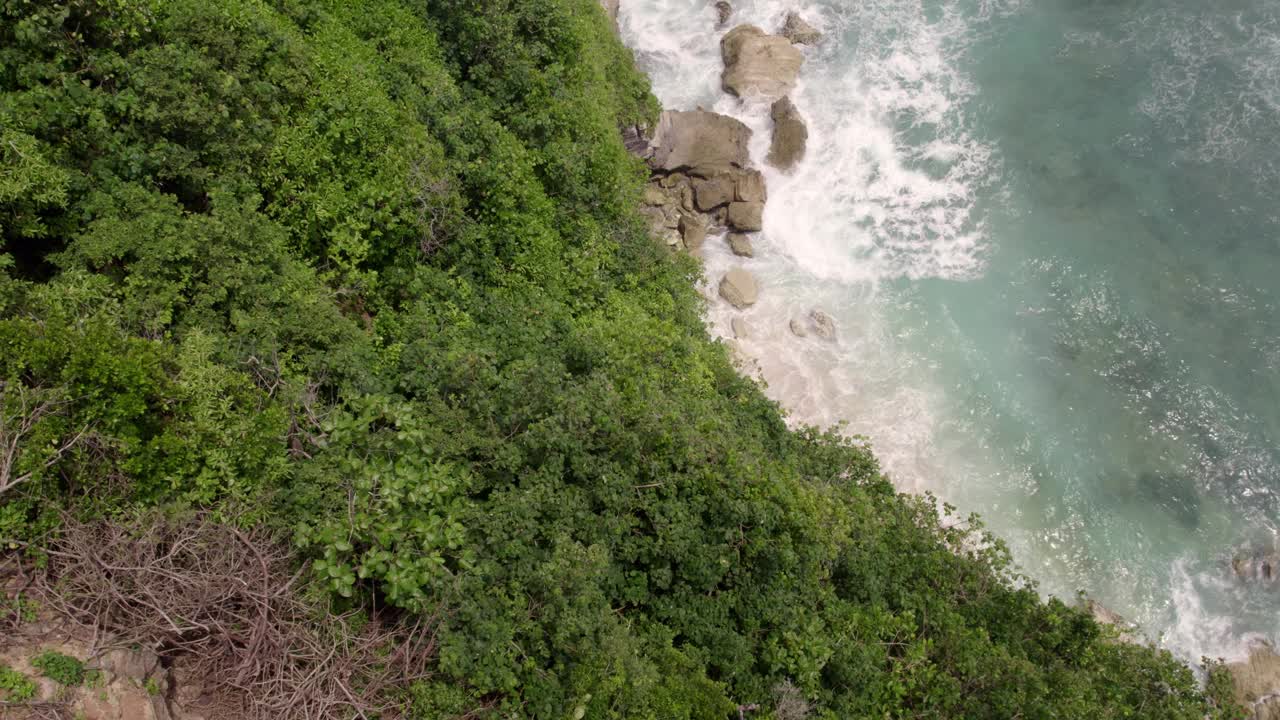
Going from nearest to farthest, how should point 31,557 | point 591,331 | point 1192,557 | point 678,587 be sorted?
point 31,557
point 678,587
point 591,331
point 1192,557

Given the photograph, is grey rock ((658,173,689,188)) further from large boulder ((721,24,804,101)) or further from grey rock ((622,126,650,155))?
large boulder ((721,24,804,101))

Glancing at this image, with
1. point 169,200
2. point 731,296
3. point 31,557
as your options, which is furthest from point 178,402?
point 731,296

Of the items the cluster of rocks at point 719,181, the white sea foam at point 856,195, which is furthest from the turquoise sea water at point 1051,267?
the cluster of rocks at point 719,181

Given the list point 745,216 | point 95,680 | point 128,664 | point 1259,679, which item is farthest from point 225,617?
point 1259,679

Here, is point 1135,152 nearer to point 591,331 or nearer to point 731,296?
point 731,296

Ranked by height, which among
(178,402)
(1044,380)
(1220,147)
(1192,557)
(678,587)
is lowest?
(178,402)
